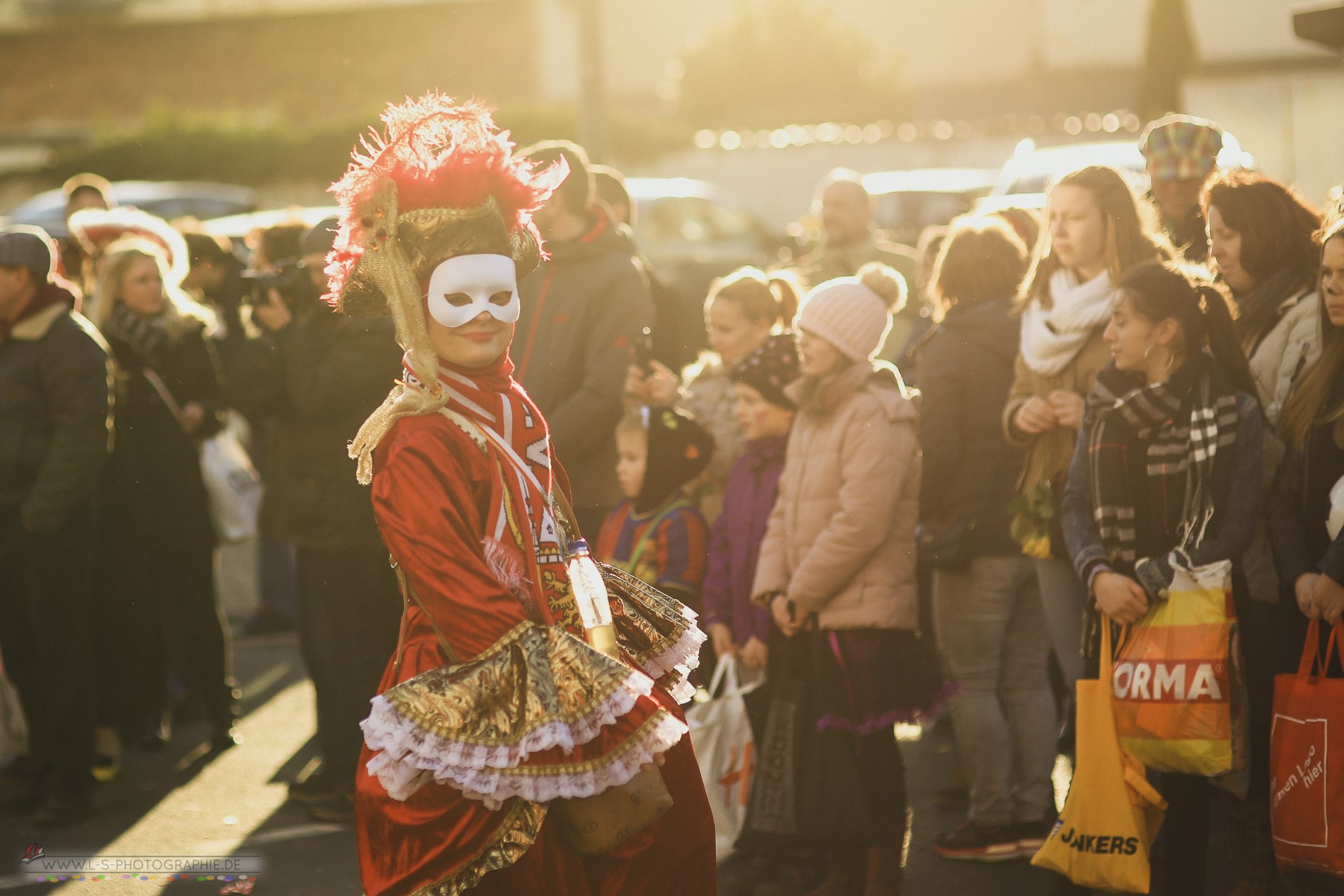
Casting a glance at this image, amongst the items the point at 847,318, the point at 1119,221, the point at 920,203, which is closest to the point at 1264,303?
the point at 1119,221

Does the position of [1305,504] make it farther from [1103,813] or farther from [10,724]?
[10,724]

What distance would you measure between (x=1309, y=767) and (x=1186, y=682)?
36 centimetres

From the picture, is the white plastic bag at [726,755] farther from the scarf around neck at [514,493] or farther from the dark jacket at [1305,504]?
the scarf around neck at [514,493]

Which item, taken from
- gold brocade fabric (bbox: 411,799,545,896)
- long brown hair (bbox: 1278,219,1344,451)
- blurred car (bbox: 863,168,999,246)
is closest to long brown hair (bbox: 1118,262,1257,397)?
long brown hair (bbox: 1278,219,1344,451)

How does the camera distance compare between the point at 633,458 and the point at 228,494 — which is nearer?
the point at 633,458

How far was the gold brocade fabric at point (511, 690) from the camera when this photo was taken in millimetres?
2885

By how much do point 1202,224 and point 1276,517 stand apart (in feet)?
4.80

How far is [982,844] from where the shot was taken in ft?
17.3

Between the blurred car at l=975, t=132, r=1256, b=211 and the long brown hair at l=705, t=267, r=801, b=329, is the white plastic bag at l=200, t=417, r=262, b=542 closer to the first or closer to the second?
the long brown hair at l=705, t=267, r=801, b=329

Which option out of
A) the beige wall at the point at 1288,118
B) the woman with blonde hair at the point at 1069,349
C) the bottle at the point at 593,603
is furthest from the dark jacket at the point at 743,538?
the beige wall at the point at 1288,118

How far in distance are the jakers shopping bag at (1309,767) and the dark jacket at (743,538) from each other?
1817 millimetres

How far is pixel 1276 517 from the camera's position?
4.39 m

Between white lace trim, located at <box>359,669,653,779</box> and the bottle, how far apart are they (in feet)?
0.86

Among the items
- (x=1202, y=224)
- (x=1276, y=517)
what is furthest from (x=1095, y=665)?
(x=1202, y=224)
